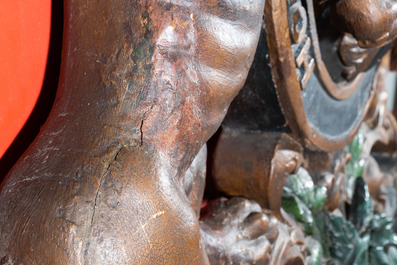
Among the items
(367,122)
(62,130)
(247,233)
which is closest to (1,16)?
(62,130)

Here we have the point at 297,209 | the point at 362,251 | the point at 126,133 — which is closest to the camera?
the point at 126,133

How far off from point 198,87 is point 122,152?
0.35 ft

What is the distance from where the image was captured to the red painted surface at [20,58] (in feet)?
1.64

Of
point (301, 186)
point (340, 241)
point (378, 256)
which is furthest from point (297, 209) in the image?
point (378, 256)

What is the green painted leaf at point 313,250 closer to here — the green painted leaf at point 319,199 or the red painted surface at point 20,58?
the green painted leaf at point 319,199

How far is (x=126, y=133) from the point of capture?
454 mm

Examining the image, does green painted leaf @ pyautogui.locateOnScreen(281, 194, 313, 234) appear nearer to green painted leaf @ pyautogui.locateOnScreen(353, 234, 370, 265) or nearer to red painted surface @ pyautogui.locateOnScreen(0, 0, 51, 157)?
green painted leaf @ pyautogui.locateOnScreen(353, 234, 370, 265)

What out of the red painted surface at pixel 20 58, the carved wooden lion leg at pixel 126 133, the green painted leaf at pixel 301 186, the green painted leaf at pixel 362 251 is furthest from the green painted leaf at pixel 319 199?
the red painted surface at pixel 20 58

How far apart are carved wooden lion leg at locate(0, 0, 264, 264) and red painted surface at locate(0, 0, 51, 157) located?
49 millimetres

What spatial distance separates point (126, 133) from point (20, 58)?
157mm

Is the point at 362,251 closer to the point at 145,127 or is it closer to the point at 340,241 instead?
the point at 340,241

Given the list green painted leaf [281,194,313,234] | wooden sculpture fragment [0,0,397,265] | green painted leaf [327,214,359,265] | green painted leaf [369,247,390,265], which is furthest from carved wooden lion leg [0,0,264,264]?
green painted leaf [369,247,390,265]

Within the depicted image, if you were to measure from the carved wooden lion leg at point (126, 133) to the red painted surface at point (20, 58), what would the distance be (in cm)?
5

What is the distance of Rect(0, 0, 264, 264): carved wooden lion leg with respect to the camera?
41 cm
